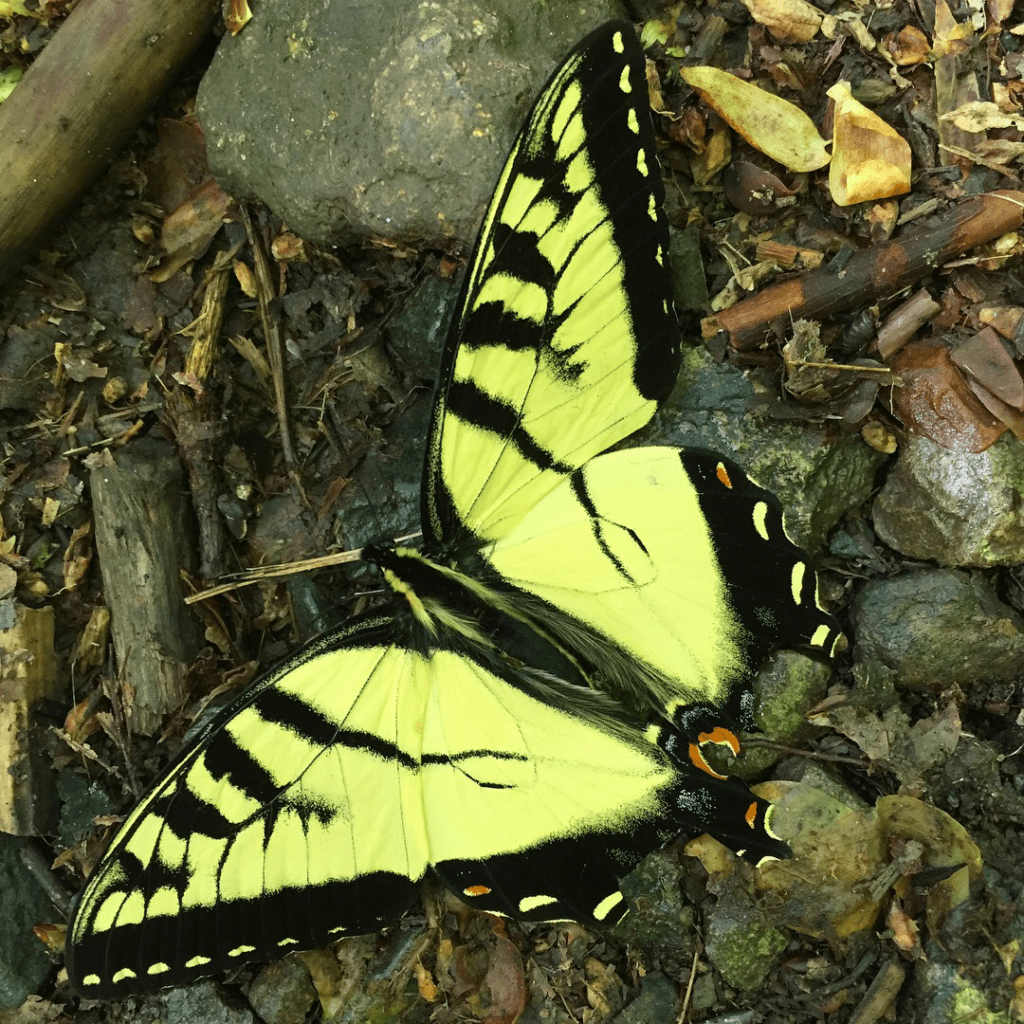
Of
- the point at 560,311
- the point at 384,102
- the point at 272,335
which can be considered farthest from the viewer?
the point at 272,335

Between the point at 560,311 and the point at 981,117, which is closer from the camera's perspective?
the point at 560,311

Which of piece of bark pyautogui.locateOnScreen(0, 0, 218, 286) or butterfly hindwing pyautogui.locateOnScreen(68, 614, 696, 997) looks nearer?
butterfly hindwing pyautogui.locateOnScreen(68, 614, 696, 997)

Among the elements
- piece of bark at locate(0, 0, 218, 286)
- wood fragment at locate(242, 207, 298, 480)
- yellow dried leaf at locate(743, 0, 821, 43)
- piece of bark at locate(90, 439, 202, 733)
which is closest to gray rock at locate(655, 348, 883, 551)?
yellow dried leaf at locate(743, 0, 821, 43)

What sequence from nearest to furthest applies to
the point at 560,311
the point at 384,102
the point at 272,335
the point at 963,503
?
the point at 560,311 → the point at 963,503 → the point at 384,102 → the point at 272,335

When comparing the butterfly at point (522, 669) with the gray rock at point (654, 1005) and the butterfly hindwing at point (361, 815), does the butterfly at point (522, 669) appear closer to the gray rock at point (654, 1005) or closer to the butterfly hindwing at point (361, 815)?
the butterfly hindwing at point (361, 815)

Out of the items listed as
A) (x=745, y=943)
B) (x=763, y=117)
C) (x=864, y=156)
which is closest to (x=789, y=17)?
(x=763, y=117)

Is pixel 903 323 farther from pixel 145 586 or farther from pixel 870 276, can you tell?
pixel 145 586

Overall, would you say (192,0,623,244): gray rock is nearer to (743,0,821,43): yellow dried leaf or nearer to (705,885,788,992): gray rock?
(743,0,821,43): yellow dried leaf
